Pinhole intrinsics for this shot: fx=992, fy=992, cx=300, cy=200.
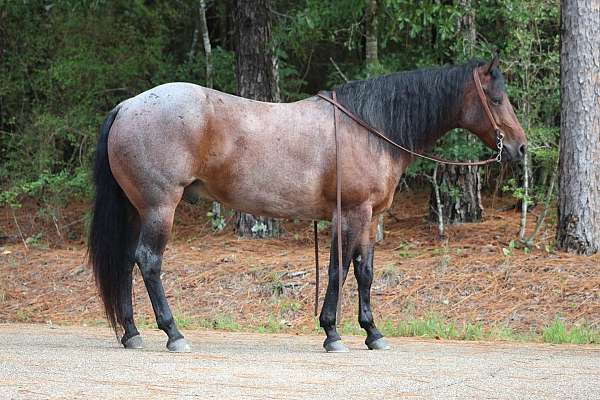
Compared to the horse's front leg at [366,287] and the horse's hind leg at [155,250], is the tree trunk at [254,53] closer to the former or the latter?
the horse's front leg at [366,287]

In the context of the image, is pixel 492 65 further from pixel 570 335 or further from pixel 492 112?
pixel 570 335

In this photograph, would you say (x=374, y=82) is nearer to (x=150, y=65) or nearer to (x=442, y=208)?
(x=442, y=208)

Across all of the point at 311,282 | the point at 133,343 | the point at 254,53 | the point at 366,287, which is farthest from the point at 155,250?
the point at 254,53

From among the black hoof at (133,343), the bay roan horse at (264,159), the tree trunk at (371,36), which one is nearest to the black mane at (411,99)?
the bay roan horse at (264,159)

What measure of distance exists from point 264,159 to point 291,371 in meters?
1.96

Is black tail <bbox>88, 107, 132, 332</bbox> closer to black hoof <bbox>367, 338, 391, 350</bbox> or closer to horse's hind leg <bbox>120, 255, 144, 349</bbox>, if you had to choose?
horse's hind leg <bbox>120, 255, 144, 349</bbox>

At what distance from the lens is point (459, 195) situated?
1238 centimetres

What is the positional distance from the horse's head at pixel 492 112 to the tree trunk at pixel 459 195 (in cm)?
446

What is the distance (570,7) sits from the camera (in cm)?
1031

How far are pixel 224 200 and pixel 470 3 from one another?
5.35m

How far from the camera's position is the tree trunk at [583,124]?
1025 centimetres

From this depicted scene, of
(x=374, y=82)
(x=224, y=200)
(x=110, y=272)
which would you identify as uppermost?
(x=374, y=82)

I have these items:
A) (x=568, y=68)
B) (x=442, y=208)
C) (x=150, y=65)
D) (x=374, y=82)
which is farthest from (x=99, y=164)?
(x=150, y=65)

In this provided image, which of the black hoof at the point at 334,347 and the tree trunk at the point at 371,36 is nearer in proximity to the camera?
the black hoof at the point at 334,347
